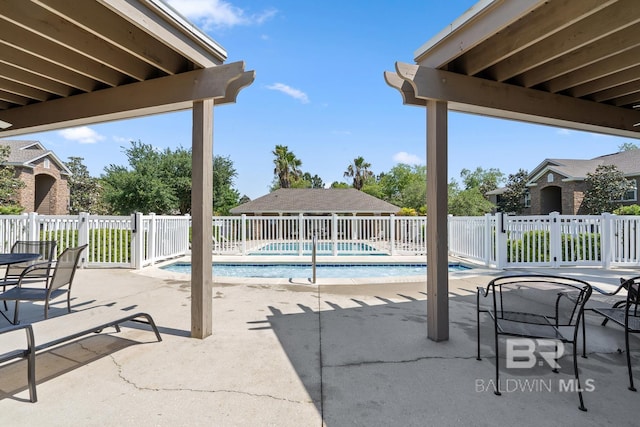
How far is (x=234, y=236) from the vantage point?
37.9ft

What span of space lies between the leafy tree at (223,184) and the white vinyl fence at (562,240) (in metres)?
20.5

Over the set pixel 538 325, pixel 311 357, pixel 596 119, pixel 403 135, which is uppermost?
pixel 403 135

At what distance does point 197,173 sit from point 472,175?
63.0 m

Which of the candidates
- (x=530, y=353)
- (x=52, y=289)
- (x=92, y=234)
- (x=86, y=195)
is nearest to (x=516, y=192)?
(x=530, y=353)

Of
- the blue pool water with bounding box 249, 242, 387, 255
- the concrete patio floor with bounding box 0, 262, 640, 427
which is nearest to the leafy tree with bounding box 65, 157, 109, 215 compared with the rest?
the blue pool water with bounding box 249, 242, 387, 255

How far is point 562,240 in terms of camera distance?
8344 mm

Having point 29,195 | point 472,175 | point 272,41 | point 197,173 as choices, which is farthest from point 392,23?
point 472,175

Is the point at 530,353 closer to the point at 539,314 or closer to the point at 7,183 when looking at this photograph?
the point at 539,314

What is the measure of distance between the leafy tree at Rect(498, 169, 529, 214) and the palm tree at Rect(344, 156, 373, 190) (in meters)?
21.9

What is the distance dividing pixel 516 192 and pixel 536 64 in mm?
27421

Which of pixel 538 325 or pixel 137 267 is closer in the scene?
pixel 538 325

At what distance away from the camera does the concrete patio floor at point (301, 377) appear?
2.11 meters

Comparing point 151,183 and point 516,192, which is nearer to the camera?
point 151,183

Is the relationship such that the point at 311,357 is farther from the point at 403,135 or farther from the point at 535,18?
the point at 403,135
